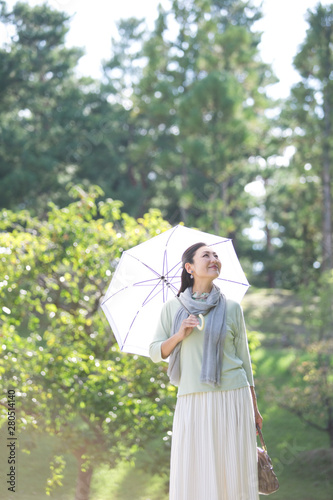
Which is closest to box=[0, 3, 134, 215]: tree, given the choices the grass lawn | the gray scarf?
the grass lawn

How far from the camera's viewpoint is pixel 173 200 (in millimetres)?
16250

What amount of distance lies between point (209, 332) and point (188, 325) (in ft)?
0.27

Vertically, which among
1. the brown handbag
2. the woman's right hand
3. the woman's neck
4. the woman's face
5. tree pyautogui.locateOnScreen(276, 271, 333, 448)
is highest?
tree pyautogui.locateOnScreen(276, 271, 333, 448)

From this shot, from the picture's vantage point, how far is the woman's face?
226 cm

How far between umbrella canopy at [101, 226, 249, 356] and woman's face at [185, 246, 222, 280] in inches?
8.9

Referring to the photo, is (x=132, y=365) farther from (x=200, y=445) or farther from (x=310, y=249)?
(x=310, y=249)

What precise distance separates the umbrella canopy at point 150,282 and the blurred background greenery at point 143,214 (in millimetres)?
1176

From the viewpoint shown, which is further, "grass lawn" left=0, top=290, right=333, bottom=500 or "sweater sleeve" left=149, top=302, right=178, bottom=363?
"grass lawn" left=0, top=290, right=333, bottom=500

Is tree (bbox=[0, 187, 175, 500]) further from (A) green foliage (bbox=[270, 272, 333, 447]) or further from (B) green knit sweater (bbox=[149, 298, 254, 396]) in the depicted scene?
(A) green foliage (bbox=[270, 272, 333, 447])

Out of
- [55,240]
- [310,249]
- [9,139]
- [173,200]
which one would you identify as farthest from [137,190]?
[55,240]

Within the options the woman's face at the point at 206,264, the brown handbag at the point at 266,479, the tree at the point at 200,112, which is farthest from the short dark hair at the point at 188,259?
the tree at the point at 200,112

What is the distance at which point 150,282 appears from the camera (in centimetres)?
265

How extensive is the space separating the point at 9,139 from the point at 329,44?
23.3 feet

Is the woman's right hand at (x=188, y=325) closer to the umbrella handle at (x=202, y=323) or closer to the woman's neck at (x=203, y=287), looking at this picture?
the umbrella handle at (x=202, y=323)
